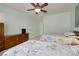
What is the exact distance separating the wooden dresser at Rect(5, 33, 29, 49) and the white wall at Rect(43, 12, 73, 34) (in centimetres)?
32

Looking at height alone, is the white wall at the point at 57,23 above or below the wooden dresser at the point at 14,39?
above

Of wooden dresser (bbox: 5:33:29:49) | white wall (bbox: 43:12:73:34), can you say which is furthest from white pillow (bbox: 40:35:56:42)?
wooden dresser (bbox: 5:33:29:49)

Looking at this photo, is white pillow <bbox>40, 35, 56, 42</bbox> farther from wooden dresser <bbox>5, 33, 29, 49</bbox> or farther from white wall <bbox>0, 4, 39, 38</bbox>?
wooden dresser <bbox>5, 33, 29, 49</bbox>

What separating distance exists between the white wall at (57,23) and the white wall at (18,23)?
131 millimetres

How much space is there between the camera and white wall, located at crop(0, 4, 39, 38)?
1581 mm

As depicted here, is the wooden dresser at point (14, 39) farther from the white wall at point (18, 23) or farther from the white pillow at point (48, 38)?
the white pillow at point (48, 38)

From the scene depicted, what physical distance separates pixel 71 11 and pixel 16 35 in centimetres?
88

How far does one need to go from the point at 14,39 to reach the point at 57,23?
2.30 feet

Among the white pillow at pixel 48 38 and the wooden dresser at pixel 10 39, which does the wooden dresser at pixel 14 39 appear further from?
the white pillow at pixel 48 38

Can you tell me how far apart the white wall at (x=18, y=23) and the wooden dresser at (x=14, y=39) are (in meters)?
0.07

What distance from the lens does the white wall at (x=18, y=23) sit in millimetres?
1581

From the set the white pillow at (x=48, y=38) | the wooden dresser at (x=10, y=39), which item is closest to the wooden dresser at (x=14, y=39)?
the wooden dresser at (x=10, y=39)

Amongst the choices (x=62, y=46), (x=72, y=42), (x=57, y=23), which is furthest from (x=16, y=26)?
(x=72, y=42)

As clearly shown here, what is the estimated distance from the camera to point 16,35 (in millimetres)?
1684
